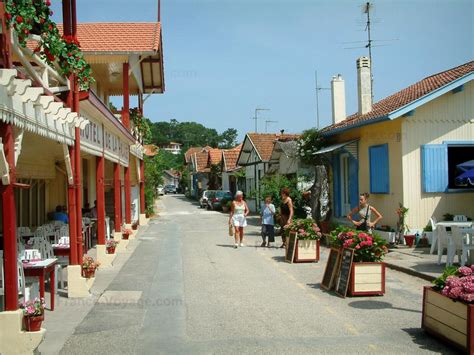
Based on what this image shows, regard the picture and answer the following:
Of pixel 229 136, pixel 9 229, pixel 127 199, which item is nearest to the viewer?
pixel 9 229

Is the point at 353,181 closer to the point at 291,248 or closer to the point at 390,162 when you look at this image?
the point at 390,162

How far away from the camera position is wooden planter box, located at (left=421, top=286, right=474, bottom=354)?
5301 millimetres

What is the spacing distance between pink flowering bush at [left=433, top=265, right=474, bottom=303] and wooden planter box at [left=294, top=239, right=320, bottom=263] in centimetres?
616

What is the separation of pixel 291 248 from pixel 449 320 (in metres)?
6.85

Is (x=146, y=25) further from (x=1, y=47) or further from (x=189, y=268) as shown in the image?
(x=1, y=47)

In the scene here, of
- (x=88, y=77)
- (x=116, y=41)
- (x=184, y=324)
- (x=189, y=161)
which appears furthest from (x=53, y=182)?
(x=189, y=161)

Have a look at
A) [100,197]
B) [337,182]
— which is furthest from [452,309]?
[337,182]

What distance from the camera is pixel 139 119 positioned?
21.5m

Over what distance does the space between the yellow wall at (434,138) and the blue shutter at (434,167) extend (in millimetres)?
141

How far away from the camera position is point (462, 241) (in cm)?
1033

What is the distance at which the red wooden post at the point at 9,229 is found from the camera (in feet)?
18.0

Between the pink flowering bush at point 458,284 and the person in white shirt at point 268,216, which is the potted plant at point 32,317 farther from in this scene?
the person in white shirt at point 268,216

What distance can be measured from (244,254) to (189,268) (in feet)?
8.37

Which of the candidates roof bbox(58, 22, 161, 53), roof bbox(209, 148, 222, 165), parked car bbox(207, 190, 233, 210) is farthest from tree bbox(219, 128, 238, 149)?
roof bbox(58, 22, 161, 53)
